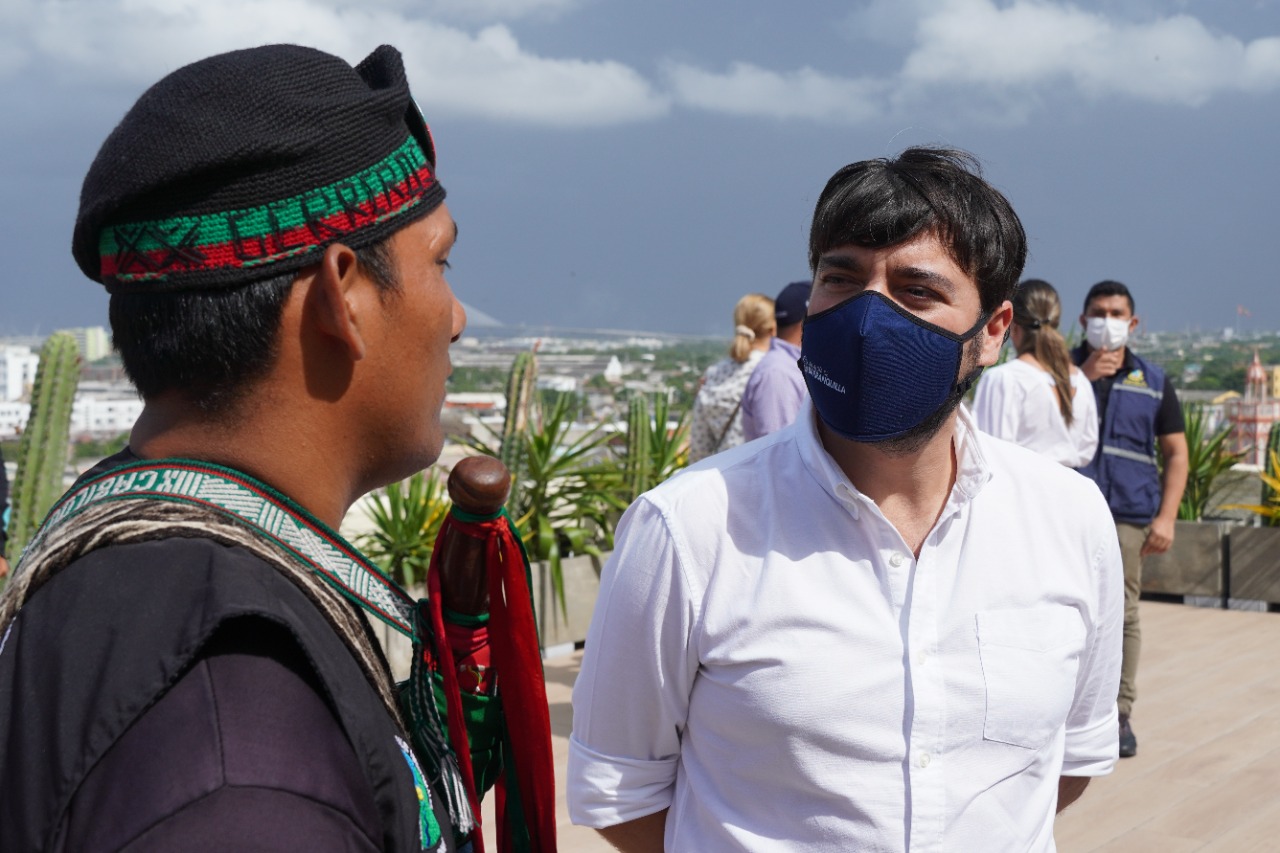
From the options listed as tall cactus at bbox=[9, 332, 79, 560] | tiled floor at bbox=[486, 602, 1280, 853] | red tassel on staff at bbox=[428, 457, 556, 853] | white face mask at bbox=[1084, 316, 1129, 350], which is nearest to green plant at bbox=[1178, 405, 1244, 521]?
tiled floor at bbox=[486, 602, 1280, 853]

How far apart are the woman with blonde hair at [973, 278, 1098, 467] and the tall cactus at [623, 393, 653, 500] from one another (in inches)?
140

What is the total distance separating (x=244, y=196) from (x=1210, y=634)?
8.46m

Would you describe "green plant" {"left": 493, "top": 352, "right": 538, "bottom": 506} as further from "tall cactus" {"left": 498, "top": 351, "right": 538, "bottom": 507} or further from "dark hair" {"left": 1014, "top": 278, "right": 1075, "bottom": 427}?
"dark hair" {"left": 1014, "top": 278, "right": 1075, "bottom": 427}

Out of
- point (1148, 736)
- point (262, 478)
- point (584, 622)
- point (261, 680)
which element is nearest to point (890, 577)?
point (262, 478)

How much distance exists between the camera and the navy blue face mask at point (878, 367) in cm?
212

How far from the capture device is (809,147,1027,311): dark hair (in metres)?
2.07

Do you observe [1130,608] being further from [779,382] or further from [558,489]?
[558,489]

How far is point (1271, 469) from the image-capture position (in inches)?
380

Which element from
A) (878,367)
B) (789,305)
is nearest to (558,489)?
(789,305)

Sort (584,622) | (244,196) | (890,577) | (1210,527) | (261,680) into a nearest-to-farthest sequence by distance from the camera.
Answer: (261,680)
(244,196)
(890,577)
(584,622)
(1210,527)

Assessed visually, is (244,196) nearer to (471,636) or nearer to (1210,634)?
(471,636)

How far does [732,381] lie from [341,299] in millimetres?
5247

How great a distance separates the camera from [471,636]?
1594mm

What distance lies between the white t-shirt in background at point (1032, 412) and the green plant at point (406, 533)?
3506 mm
